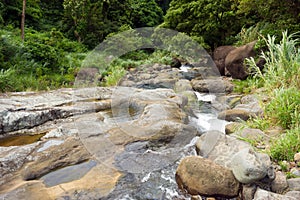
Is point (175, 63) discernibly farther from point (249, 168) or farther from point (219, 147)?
point (249, 168)

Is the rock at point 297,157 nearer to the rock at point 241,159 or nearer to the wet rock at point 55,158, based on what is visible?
the rock at point 241,159

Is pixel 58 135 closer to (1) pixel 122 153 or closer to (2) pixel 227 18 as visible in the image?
(1) pixel 122 153

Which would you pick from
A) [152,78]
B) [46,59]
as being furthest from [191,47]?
[46,59]

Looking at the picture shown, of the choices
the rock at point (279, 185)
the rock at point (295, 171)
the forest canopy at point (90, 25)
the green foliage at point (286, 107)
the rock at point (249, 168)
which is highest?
the forest canopy at point (90, 25)

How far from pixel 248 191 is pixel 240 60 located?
5410 millimetres

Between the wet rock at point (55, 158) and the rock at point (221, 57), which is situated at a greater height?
the rock at point (221, 57)

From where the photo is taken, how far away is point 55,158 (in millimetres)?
3006

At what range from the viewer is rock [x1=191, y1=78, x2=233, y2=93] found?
6.98m

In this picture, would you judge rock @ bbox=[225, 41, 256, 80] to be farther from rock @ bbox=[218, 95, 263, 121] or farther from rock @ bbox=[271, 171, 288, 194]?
rock @ bbox=[271, 171, 288, 194]

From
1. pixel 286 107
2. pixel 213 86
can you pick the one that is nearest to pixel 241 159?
pixel 286 107

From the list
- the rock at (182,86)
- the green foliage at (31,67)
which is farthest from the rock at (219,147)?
the green foliage at (31,67)

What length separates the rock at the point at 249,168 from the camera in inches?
88.8

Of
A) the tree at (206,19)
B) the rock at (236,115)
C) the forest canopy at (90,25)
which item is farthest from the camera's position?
the tree at (206,19)

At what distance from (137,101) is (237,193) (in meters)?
3.33
